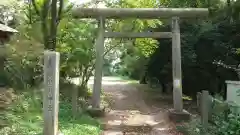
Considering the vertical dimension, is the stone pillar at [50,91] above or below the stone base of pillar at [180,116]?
above

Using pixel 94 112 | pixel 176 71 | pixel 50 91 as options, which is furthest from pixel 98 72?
pixel 50 91

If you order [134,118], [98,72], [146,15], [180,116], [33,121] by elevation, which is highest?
[146,15]

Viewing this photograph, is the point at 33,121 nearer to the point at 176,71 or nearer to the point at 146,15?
the point at 176,71

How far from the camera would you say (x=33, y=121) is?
8047 millimetres

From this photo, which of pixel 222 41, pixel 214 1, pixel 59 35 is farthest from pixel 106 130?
pixel 214 1

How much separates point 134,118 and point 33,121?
5.14m

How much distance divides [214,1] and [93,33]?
7118 mm

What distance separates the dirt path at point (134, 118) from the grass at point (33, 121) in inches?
27.6

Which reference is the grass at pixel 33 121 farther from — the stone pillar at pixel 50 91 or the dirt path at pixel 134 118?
the stone pillar at pixel 50 91

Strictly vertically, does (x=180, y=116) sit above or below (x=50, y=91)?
below

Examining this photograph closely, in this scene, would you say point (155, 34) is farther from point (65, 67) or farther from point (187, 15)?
point (65, 67)

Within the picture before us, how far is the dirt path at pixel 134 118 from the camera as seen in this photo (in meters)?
9.99

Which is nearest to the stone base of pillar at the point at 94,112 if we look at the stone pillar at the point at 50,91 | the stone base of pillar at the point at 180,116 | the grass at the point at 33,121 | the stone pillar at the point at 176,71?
the grass at the point at 33,121

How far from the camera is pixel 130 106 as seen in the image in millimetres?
15492
